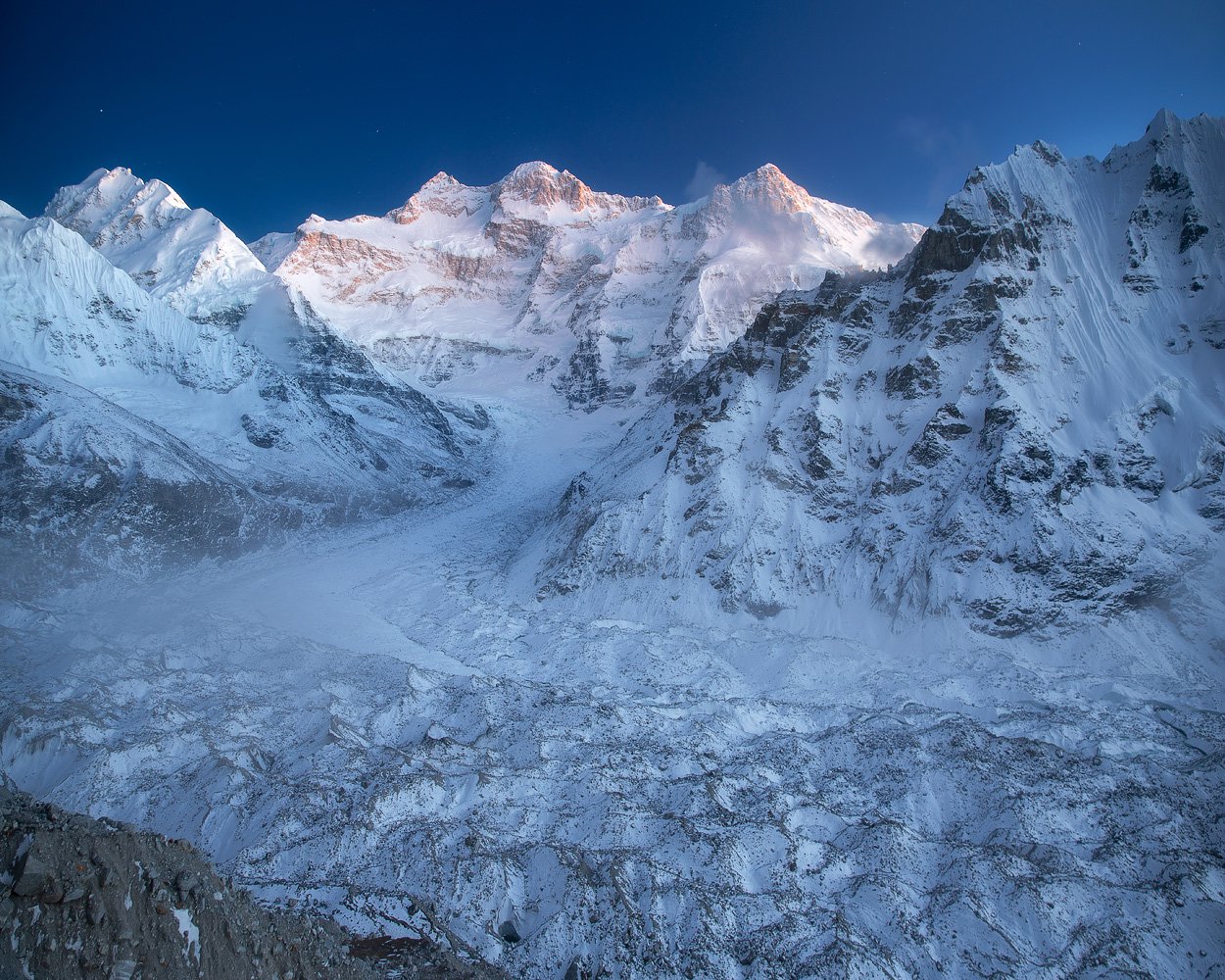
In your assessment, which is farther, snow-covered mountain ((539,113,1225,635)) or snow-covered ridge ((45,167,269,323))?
snow-covered ridge ((45,167,269,323))

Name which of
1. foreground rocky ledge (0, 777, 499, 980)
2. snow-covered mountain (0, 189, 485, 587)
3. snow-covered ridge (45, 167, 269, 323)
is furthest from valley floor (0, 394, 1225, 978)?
snow-covered ridge (45, 167, 269, 323)

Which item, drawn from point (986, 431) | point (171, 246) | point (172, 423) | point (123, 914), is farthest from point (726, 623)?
point (171, 246)

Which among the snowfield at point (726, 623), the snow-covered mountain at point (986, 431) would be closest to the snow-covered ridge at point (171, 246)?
the snowfield at point (726, 623)

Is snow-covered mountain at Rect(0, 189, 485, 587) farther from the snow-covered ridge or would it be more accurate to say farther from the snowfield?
the snow-covered ridge

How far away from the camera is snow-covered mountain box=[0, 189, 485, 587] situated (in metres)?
74.5

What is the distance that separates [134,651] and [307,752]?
886 inches

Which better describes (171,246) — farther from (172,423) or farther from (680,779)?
(680,779)

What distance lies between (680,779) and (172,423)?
102 meters

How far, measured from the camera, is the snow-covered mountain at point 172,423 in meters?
74.5

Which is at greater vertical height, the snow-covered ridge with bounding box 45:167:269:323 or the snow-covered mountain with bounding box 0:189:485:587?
the snow-covered ridge with bounding box 45:167:269:323

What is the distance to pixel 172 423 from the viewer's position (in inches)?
3952

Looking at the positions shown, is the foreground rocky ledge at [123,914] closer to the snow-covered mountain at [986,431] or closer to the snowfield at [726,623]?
the snowfield at [726,623]

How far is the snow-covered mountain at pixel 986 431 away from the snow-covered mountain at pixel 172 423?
4455 centimetres

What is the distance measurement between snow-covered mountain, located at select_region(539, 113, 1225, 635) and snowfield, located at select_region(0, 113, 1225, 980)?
410mm
